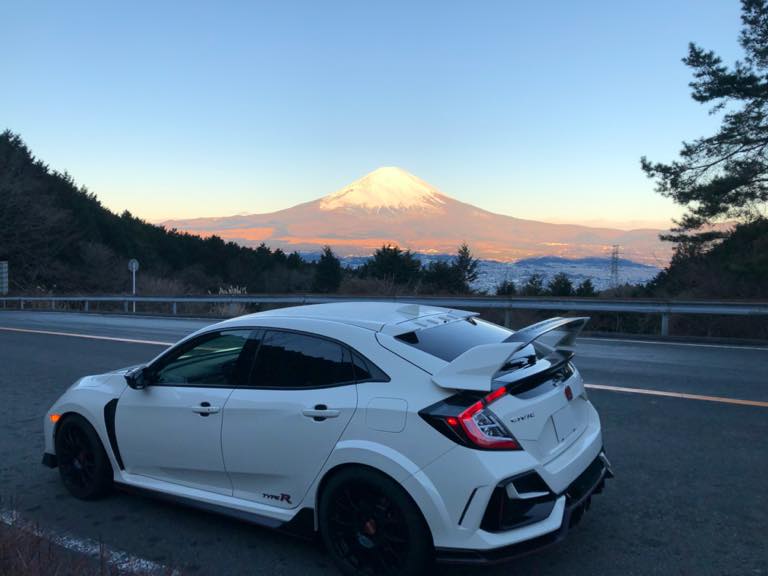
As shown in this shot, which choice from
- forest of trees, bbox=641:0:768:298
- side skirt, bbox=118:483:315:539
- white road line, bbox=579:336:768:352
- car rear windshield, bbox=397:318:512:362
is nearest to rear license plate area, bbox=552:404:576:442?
car rear windshield, bbox=397:318:512:362

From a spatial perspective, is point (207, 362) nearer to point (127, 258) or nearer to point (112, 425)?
point (112, 425)

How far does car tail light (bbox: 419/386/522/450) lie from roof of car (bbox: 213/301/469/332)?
744 millimetres

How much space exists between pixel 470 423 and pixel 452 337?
853mm

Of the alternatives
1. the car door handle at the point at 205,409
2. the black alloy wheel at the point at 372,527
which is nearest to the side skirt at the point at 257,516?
the black alloy wheel at the point at 372,527

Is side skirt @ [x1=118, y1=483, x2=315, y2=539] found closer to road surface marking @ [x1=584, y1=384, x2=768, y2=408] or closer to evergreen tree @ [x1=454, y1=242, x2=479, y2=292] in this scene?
road surface marking @ [x1=584, y1=384, x2=768, y2=408]

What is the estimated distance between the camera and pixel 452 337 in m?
4.04

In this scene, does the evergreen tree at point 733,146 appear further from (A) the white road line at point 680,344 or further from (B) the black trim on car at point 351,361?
(B) the black trim on car at point 351,361

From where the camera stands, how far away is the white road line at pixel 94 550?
3350 millimetres

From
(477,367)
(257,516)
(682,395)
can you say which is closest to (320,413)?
(257,516)

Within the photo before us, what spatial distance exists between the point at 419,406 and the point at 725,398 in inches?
217

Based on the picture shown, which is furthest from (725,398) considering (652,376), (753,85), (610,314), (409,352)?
(753,85)

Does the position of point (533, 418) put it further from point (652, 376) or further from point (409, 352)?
point (652, 376)

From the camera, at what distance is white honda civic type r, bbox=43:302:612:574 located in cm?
326

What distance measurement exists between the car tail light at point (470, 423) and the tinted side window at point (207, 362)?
1459mm
